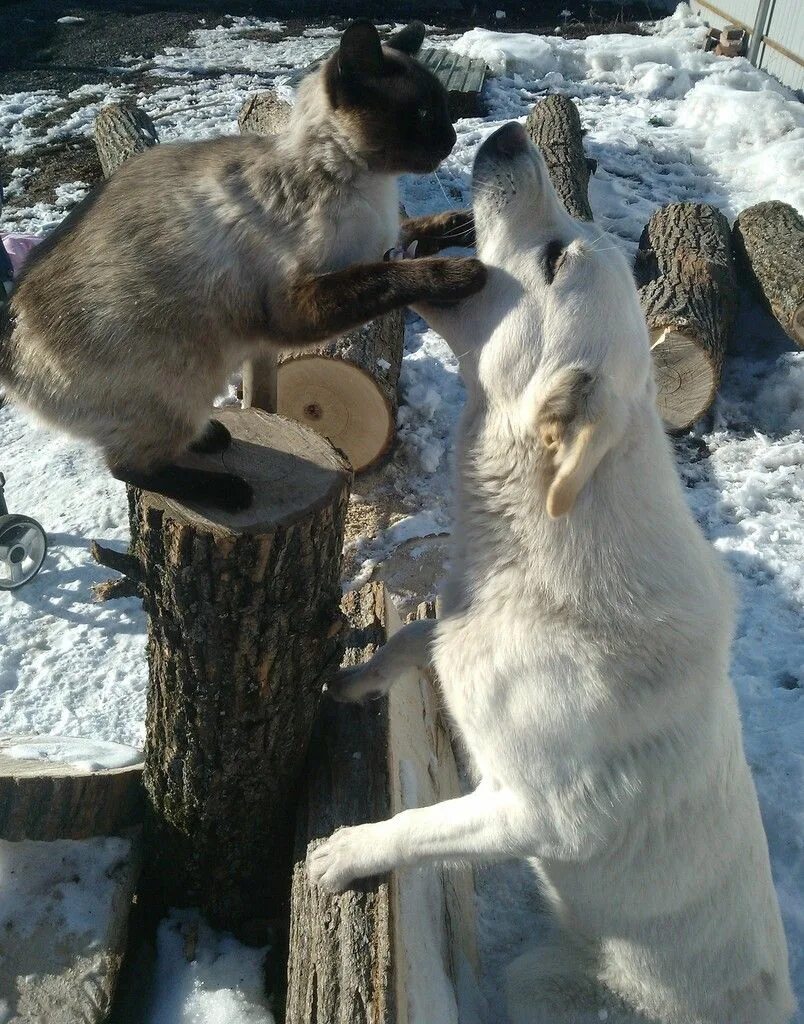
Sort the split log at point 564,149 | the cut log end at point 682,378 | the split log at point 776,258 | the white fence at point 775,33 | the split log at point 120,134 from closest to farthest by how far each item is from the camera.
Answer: the cut log end at point 682,378
the split log at point 776,258
the split log at point 564,149
the split log at point 120,134
the white fence at point 775,33

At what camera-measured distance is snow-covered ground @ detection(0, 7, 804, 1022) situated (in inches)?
150

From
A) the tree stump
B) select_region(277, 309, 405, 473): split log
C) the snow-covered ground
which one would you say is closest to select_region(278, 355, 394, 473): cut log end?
select_region(277, 309, 405, 473): split log

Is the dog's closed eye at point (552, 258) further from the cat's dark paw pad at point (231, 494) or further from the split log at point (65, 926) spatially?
the split log at point (65, 926)

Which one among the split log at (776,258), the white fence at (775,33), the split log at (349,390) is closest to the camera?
the split log at (349,390)

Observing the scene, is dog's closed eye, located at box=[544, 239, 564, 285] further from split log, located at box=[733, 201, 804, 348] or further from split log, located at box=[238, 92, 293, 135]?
split log, located at box=[238, 92, 293, 135]

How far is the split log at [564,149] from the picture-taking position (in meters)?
6.96

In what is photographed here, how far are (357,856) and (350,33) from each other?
2591 millimetres

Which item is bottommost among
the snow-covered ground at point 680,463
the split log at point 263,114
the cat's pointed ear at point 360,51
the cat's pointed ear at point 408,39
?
the snow-covered ground at point 680,463

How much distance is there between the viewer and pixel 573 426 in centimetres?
223

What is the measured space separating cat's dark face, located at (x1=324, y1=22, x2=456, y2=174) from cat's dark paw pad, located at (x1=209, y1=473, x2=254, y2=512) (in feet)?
3.90

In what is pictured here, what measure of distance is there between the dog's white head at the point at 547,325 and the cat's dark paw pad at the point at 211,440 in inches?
30.3

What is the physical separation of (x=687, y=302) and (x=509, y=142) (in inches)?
149

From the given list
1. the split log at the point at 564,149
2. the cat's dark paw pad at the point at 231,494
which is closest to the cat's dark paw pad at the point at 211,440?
the cat's dark paw pad at the point at 231,494

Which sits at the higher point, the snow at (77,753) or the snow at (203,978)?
the snow at (77,753)
